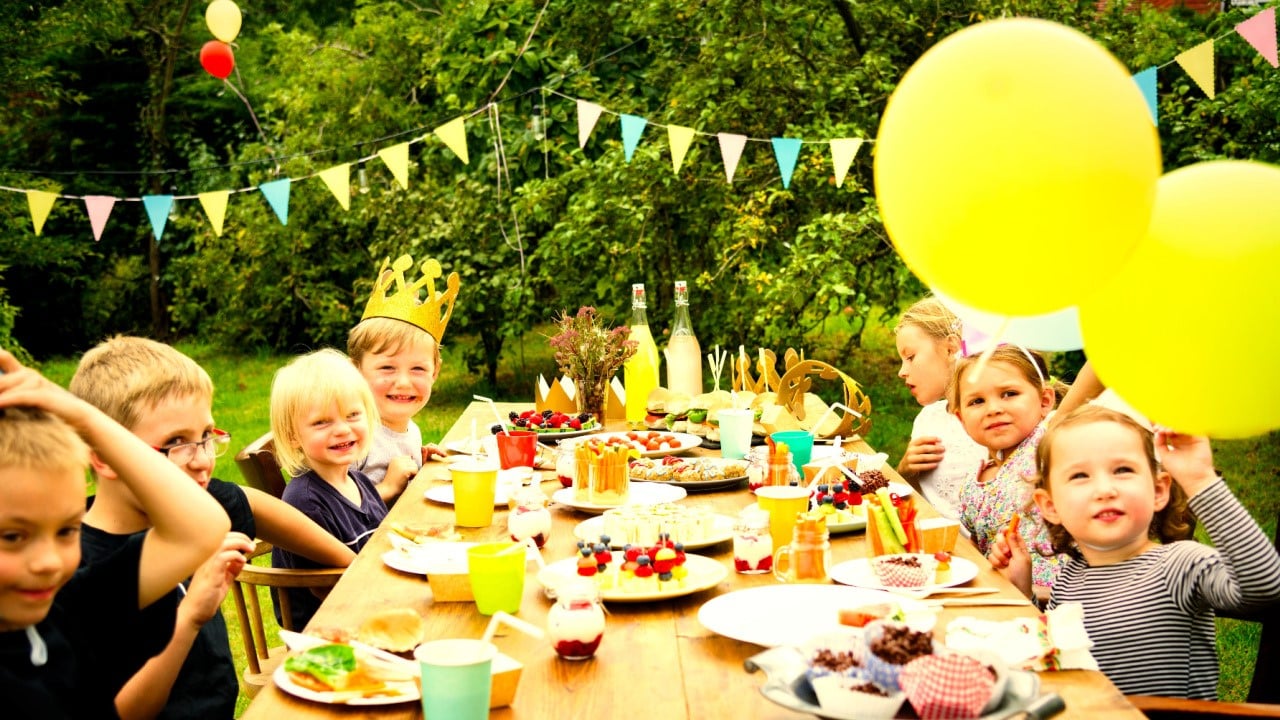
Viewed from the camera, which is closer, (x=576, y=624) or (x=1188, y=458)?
(x=576, y=624)

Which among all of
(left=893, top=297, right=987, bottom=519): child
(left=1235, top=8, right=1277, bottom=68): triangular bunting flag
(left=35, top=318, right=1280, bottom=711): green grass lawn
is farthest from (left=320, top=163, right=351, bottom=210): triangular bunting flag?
(left=1235, top=8, right=1277, bottom=68): triangular bunting flag

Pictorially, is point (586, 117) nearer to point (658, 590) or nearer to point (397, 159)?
point (397, 159)

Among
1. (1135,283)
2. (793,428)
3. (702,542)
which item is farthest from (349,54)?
(1135,283)

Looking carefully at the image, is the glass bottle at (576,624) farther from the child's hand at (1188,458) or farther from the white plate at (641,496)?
the child's hand at (1188,458)

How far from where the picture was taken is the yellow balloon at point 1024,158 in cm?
144

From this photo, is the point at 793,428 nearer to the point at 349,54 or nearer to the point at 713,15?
the point at 713,15

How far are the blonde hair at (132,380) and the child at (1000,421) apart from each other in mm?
1873

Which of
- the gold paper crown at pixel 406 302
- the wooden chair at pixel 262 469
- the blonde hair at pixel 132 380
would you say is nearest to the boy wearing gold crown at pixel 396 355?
the gold paper crown at pixel 406 302

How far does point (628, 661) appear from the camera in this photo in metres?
1.79

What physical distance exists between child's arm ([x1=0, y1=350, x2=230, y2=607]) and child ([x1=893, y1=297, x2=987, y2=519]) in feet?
6.64

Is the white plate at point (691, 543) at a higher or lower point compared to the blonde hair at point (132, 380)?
lower

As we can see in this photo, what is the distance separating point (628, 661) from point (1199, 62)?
13.5 ft

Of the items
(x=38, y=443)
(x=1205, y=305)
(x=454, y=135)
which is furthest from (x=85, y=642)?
(x=454, y=135)

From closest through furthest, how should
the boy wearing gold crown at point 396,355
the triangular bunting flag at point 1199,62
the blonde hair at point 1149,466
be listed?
the blonde hair at point 1149,466, the boy wearing gold crown at point 396,355, the triangular bunting flag at point 1199,62
